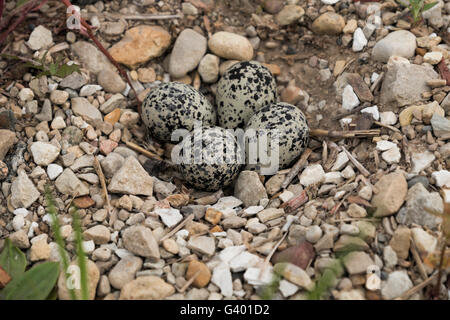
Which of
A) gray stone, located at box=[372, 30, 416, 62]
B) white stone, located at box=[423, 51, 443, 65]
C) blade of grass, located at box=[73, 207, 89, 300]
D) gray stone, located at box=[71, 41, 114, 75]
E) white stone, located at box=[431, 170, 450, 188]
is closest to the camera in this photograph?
blade of grass, located at box=[73, 207, 89, 300]

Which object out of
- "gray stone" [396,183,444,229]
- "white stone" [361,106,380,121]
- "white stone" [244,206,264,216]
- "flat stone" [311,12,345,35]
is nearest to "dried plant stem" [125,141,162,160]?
"white stone" [244,206,264,216]

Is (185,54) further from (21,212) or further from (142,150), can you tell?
(21,212)

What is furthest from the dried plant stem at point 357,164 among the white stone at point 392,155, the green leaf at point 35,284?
the green leaf at point 35,284

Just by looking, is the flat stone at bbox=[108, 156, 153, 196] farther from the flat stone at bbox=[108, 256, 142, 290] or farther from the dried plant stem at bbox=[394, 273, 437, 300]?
the dried plant stem at bbox=[394, 273, 437, 300]
